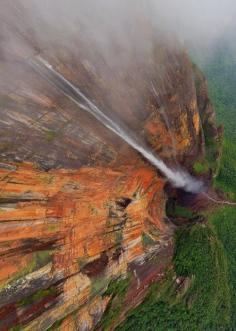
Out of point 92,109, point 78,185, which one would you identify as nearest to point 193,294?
point 78,185

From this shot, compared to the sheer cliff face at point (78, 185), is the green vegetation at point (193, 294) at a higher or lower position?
lower

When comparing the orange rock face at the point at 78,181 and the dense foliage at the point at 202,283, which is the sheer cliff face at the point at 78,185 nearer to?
the orange rock face at the point at 78,181

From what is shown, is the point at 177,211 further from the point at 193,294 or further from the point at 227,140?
the point at 227,140

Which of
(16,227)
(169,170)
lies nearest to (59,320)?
(16,227)

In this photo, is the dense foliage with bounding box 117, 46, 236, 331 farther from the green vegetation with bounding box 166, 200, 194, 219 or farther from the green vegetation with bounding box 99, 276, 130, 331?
the green vegetation with bounding box 99, 276, 130, 331

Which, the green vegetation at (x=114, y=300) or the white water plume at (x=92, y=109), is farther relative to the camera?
the green vegetation at (x=114, y=300)

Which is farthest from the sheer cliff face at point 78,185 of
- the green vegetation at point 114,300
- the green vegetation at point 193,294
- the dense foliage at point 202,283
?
the dense foliage at point 202,283
